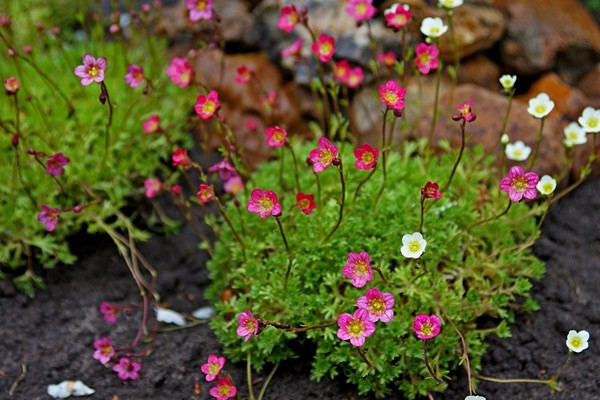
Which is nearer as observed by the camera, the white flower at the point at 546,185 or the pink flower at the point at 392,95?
the pink flower at the point at 392,95

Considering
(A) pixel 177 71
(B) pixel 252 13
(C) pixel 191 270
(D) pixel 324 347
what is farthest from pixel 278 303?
(B) pixel 252 13

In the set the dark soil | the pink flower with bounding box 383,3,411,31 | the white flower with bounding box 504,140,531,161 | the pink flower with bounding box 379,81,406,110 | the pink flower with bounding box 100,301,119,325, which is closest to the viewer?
the pink flower with bounding box 379,81,406,110

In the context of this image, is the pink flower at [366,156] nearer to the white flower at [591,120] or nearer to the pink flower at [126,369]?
the white flower at [591,120]

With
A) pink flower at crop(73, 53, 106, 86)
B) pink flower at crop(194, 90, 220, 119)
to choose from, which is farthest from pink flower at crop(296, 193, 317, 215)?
pink flower at crop(73, 53, 106, 86)

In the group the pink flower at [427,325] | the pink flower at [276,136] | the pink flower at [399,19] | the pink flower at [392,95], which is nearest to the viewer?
the pink flower at [427,325]

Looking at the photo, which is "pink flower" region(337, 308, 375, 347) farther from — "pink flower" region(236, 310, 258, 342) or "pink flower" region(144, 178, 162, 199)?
"pink flower" region(144, 178, 162, 199)

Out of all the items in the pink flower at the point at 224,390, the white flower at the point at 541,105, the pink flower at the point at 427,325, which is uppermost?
the white flower at the point at 541,105

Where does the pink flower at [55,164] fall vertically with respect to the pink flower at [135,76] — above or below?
below

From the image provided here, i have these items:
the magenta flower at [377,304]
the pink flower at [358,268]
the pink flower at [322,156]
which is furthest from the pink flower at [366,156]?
the magenta flower at [377,304]
